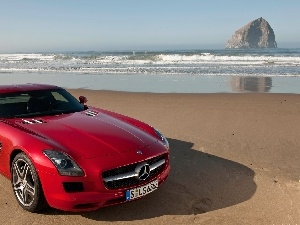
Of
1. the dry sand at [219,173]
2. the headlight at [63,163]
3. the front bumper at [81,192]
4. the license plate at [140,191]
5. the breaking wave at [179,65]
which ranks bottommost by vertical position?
the breaking wave at [179,65]

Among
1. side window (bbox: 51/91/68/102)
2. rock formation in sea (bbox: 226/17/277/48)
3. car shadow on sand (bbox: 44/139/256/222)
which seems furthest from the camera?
rock formation in sea (bbox: 226/17/277/48)

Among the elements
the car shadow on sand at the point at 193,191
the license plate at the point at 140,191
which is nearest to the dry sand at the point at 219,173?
the car shadow on sand at the point at 193,191

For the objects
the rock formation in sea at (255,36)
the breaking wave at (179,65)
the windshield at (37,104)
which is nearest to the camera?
the windshield at (37,104)

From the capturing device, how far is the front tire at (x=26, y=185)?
356 centimetres

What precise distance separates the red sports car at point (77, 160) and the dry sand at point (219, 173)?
28cm

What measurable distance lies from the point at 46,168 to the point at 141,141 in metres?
1.14

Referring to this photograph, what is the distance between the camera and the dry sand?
12.1ft

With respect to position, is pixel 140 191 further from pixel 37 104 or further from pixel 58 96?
pixel 58 96

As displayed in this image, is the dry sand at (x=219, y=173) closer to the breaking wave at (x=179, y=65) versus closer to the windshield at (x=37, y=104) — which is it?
the windshield at (x=37, y=104)

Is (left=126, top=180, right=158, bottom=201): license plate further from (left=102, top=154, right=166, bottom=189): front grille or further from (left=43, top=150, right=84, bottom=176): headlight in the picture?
(left=43, top=150, right=84, bottom=176): headlight

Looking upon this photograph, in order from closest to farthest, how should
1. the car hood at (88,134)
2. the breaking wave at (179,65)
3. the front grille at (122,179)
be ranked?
1. the front grille at (122,179)
2. the car hood at (88,134)
3. the breaking wave at (179,65)

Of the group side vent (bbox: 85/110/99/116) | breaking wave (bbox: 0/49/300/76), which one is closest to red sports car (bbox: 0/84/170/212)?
side vent (bbox: 85/110/99/116)

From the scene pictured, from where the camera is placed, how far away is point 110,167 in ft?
11.4

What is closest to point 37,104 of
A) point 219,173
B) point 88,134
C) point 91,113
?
point 91,113
